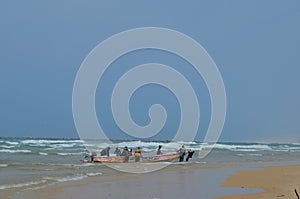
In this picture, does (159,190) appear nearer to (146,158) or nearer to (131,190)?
(131,190)

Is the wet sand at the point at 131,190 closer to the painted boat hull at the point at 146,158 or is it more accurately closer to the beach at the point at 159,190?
the beach at the point at 159,190

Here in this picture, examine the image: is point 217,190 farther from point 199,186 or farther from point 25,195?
point 25,195

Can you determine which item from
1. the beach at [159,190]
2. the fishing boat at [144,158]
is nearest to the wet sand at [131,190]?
the beach at [159,190]

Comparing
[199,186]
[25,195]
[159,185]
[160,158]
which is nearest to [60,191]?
[25,195]

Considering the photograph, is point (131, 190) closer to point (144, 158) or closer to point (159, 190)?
point (159, 190)

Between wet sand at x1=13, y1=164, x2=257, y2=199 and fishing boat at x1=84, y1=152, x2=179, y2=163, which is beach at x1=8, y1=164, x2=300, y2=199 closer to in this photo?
wet sand at x1=13, y1=164, x2=257, y2=199

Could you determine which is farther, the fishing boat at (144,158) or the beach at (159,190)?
the fishing boat at (144,158)

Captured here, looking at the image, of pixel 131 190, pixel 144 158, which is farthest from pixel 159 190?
pixel 144 158

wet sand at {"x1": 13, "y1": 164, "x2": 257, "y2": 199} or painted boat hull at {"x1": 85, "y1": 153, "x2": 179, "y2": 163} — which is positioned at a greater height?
painted boat hull at {"x1": 85, "y1": 153, "x2": 179, "y2": 163}

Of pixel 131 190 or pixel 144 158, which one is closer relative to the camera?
pixel 131 190

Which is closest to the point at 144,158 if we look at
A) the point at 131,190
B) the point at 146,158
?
the point at 146,158

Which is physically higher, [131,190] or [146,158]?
[146,158]

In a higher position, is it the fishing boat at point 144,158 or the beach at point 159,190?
the fishing boat at point 144,158

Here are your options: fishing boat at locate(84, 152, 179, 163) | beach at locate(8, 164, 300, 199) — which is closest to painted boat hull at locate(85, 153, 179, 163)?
fishing boat at locate(84, 152, 179, 163)
